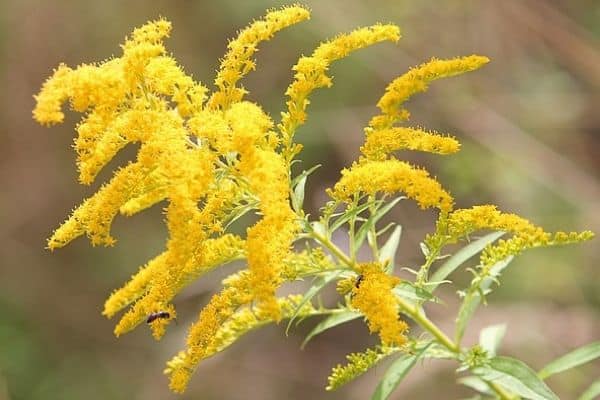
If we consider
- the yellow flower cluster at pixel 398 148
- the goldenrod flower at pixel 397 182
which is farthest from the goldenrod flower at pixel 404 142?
the goldenrod flower at pixel 397 182

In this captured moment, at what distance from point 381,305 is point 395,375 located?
1.41 ft

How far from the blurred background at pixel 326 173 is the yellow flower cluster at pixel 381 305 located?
11.6 feet

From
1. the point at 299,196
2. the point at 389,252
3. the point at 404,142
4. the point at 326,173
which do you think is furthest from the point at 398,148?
the point at 326,173

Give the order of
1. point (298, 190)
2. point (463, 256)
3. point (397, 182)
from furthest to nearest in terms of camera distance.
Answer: point (463, 256) < point (298, 190) < point (397, 182)

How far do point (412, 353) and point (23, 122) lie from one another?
606cm

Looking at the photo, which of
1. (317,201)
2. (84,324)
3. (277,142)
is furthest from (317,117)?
(277,142)

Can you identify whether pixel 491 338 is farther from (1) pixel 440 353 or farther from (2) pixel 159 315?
(2) pixel 159 315

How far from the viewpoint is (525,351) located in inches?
225

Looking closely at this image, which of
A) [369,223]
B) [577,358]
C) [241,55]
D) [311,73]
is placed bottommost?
[577,358]

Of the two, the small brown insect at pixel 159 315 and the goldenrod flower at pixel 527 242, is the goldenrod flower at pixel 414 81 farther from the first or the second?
the small brown insect at pixel 159 315

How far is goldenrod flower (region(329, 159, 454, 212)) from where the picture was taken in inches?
93.1

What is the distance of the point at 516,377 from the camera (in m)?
2.48

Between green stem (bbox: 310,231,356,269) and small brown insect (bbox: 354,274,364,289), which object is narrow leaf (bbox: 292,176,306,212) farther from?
small brown insect (bbox: 354,274,364,289)

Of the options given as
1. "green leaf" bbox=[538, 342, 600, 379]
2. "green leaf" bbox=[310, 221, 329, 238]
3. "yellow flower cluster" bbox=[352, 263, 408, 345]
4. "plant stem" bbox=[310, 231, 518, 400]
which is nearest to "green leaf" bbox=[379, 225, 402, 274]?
"plant stem" bbox=[310, 231, 518, 400]
